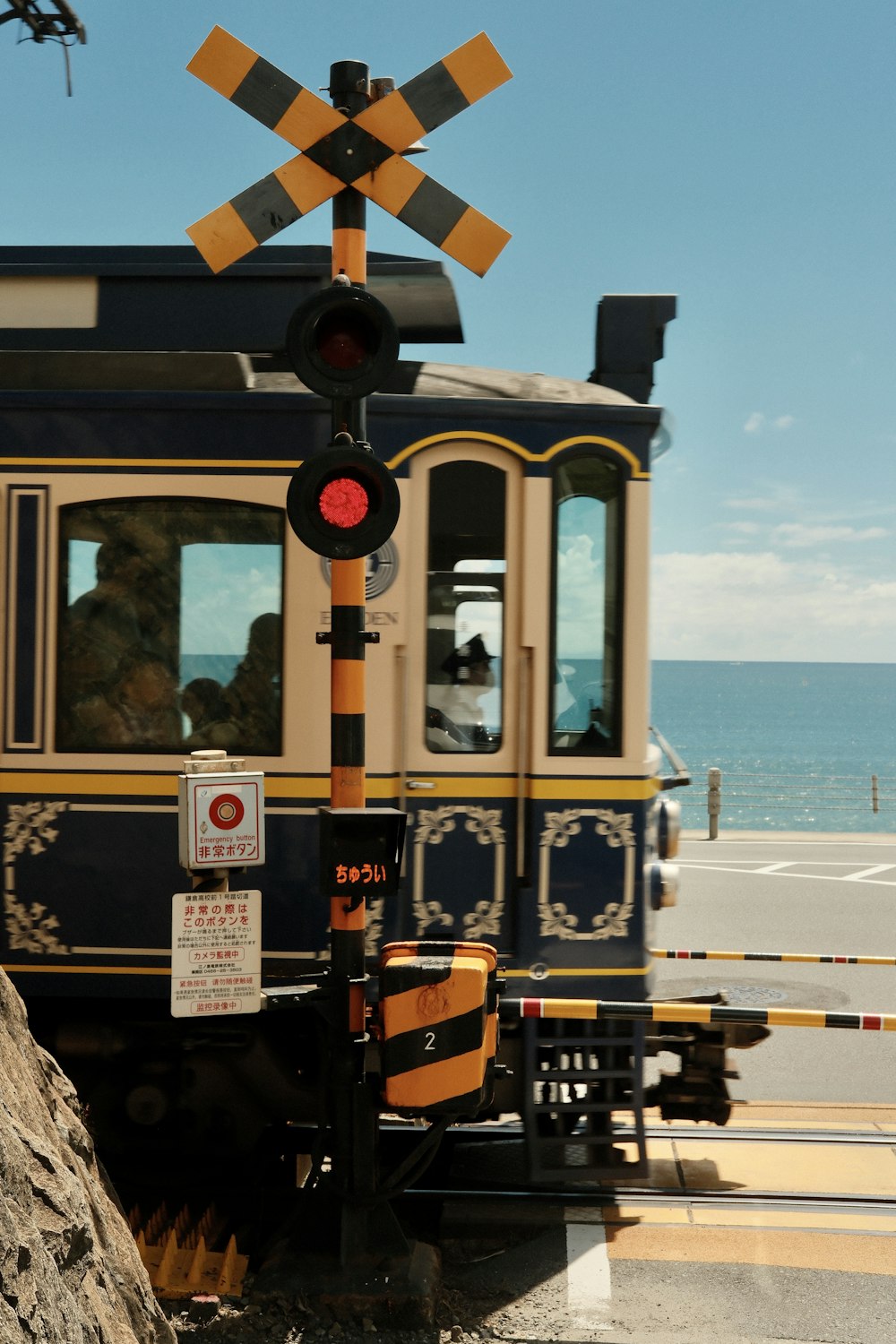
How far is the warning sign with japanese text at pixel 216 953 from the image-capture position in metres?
4.61

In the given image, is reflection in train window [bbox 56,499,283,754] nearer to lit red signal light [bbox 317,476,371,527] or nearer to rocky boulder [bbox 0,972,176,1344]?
lit red signal light [bbox 317,476,371,527]

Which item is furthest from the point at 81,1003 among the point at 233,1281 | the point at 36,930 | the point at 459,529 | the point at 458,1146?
the point at 459,529

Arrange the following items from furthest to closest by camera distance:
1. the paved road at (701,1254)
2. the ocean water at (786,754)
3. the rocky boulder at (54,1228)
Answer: the ocean water at (786,754) < the paved road at (701,1254) < the rocky boulder at (54,1228)

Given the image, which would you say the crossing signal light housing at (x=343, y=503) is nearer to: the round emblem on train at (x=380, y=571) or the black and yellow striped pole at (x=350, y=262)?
the black and yellow striped pole at (x=350, y=262)

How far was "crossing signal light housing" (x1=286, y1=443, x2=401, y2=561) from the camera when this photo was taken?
14.7 ft

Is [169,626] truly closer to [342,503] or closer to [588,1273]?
[342,503]

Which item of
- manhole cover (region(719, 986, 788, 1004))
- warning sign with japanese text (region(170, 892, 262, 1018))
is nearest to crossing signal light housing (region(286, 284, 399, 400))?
warning sign with japanese text (region(170, 892, 262, 1018))

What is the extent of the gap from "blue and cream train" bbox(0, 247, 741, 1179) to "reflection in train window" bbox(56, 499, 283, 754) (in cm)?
1

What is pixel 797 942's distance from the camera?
1151 centimetres

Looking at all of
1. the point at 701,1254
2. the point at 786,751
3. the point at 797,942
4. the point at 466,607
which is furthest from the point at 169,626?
the point at 786,751

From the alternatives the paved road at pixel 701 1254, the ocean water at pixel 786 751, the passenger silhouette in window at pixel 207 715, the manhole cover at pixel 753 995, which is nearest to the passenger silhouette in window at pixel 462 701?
the passenger silhouette in window at pixel 207 715

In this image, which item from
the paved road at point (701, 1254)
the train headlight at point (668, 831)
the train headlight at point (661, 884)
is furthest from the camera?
the train headlight at point (668, 831)

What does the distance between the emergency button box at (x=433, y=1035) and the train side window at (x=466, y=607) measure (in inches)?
43.3

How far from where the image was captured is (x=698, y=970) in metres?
10.2
